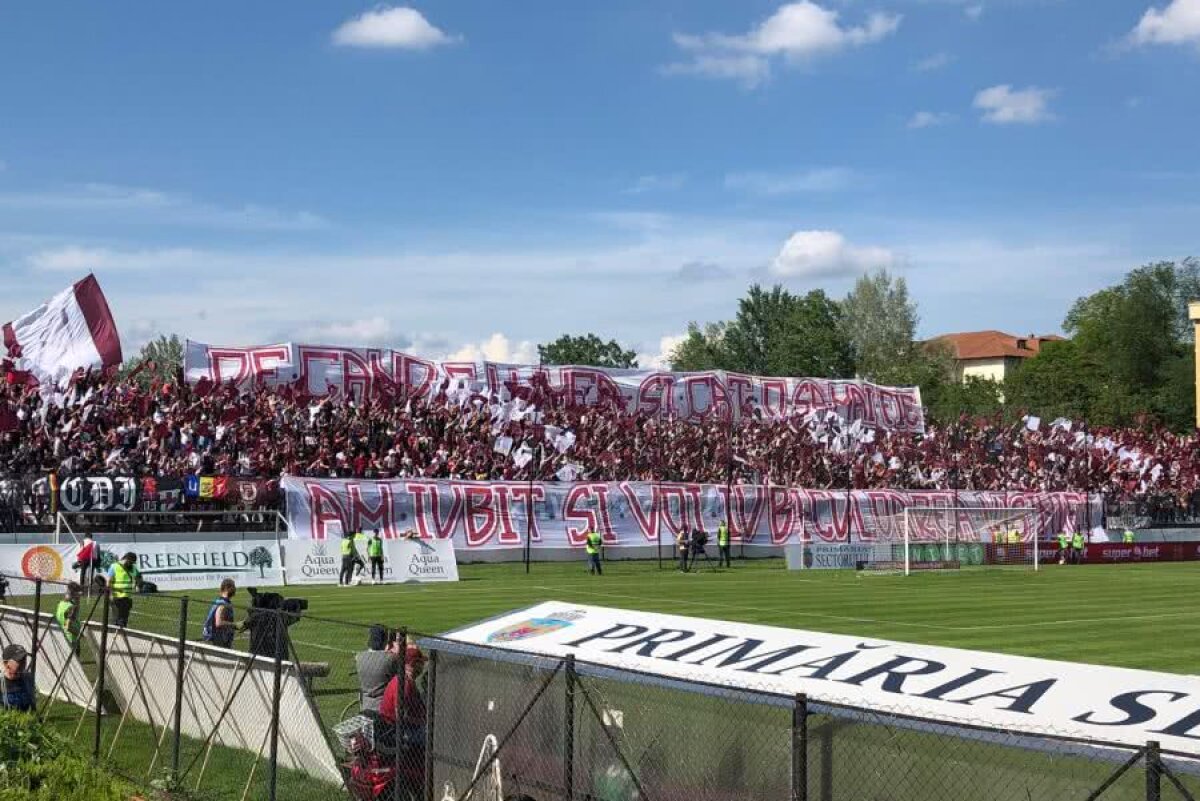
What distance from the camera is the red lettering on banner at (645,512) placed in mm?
50062

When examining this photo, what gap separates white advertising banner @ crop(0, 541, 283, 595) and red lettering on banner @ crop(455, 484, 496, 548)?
8.89 metres

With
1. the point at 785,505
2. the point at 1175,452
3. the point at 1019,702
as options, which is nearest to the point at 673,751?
the point at 1019,702

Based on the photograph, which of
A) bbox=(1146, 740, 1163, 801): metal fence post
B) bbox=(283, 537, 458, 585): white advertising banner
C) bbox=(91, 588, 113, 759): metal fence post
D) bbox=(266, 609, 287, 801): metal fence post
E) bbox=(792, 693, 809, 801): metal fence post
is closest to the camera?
bbox=(1146, 740, 1163, 801): metal fence post

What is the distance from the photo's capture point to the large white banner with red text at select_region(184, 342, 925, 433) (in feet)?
165

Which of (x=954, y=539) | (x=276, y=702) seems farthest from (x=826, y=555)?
(x=276, y=702)

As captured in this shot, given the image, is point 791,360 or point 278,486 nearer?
point 278,486

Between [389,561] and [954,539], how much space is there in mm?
23703

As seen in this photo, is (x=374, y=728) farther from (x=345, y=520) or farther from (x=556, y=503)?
(x=556, y=503)

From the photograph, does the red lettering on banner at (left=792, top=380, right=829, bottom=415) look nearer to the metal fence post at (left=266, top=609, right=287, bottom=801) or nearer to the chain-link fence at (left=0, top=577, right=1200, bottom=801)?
the chain-link fence at (left=0, top=577, right=1200, bottom=801)

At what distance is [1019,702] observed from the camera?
25.4 feet

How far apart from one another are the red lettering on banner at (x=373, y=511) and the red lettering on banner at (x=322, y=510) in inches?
15.5

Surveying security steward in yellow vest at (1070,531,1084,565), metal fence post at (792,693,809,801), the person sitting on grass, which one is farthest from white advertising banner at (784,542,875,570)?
metal fence post at (792,693,809,801)

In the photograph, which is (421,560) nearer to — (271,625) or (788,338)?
(271,625)

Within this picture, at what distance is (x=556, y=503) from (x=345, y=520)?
8534mm
